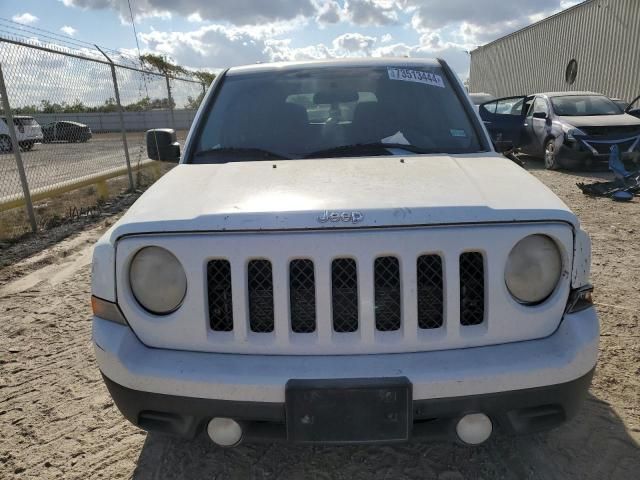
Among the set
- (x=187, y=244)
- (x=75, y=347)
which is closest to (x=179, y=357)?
(x=187, y=244)

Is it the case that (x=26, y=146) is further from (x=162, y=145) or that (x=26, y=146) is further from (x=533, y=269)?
(x=533, y=269)

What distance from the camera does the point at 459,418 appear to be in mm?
1723

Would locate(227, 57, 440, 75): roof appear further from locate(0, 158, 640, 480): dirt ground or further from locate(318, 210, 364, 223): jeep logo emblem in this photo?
locate(0, 158, 640, 480): dirt ground

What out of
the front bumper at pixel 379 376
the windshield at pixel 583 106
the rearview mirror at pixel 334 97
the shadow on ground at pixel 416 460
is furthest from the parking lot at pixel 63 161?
the windshield at pixel 583 106

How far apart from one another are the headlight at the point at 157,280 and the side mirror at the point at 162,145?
1681mm

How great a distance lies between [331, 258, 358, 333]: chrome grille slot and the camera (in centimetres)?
173

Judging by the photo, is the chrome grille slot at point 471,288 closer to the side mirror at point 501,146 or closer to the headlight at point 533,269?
the headlight at point 533,269

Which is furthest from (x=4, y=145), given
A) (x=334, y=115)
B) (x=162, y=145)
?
(x=334, y=115)

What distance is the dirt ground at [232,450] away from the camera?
2117mm

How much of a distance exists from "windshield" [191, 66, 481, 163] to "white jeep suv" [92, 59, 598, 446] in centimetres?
87

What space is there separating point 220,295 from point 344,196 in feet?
1.92

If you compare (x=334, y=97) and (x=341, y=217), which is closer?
(x=341, y=217)

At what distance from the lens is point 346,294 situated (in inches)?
68.6

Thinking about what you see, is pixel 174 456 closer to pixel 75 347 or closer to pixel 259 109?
pixel 75 347
